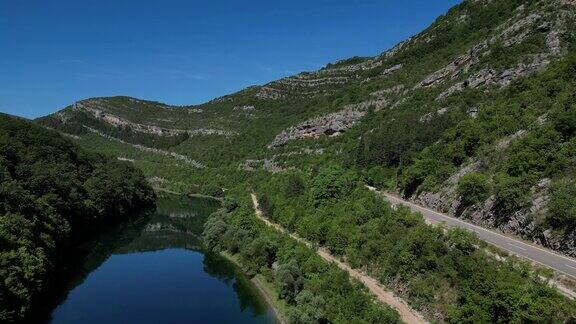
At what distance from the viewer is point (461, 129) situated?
190ft

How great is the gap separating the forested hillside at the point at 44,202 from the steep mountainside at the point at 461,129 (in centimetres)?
3207

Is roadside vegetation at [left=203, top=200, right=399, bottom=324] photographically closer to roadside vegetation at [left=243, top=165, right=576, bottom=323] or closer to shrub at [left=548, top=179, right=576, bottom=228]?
roadside vegetation at [left=243, top=165, right=576, bottom=323]

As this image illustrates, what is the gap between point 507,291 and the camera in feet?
86.7

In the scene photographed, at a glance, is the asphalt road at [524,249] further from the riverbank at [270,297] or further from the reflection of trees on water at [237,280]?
the reflection of trees on water at [237,280]

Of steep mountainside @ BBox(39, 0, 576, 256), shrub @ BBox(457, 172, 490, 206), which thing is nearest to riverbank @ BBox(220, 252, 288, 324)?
steep mountainside @ BBox(39, 0, 576, 256)

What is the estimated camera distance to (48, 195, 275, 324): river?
46.4m

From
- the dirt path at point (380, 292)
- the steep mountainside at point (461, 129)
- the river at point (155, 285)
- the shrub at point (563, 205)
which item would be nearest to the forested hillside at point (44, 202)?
the river at point (155, 285)

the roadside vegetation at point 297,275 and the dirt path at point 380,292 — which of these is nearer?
the dirt path at point 380,292

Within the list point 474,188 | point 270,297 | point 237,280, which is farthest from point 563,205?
point 237,280

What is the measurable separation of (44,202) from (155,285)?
1971 centimetres

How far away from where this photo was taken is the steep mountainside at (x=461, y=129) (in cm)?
3831

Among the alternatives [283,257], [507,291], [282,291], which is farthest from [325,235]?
[507,291]

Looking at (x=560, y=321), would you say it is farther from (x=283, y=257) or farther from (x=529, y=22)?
(x=529, y=22)

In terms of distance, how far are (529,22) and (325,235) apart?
55.6 meters
